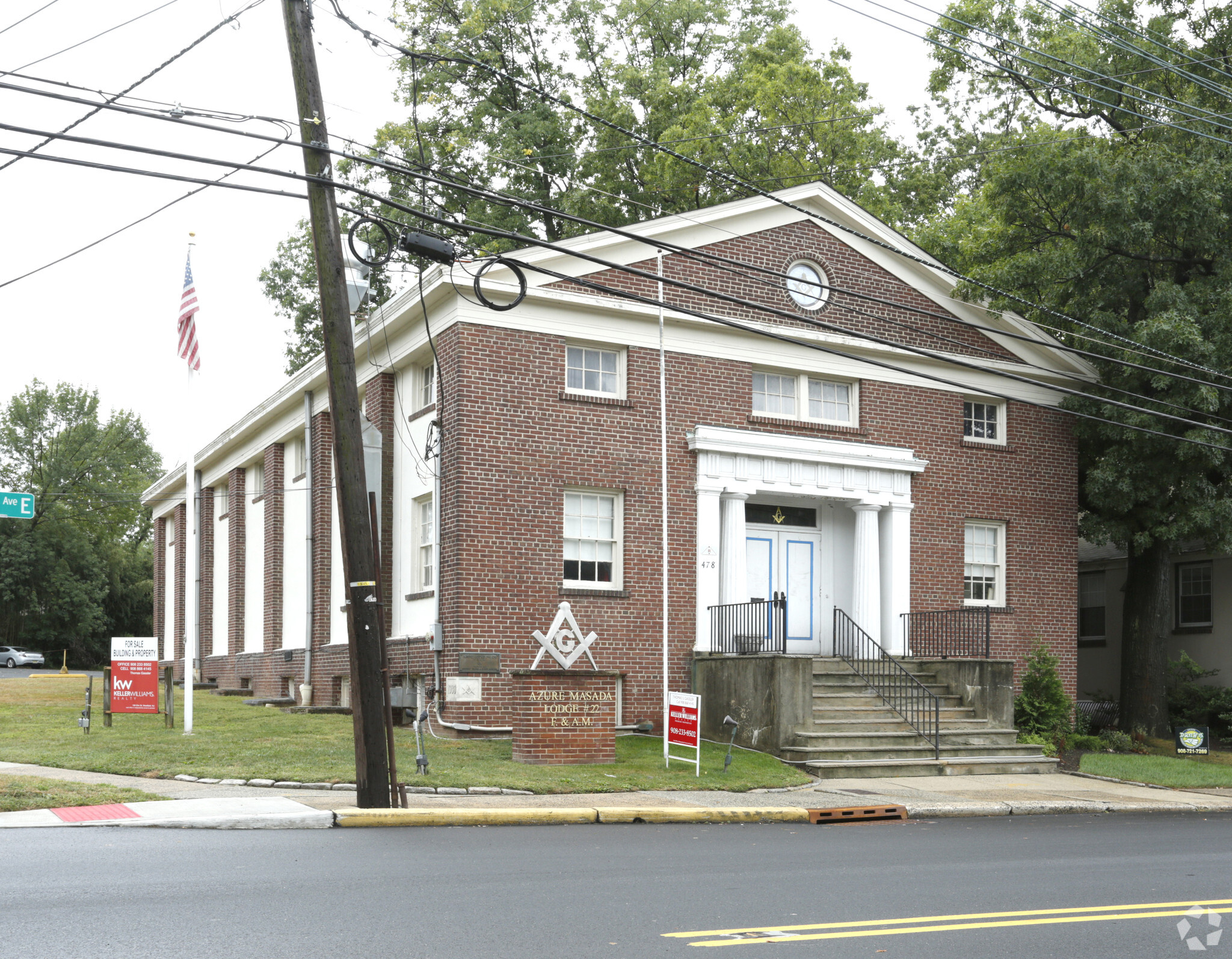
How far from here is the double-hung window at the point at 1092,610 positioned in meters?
29.9

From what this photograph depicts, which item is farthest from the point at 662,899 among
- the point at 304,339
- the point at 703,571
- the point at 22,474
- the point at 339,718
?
the point at 22,474

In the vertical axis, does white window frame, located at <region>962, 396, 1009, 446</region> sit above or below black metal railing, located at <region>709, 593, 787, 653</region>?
above

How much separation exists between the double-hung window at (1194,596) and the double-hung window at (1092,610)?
6.97 feet

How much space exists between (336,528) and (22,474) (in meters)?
55.7

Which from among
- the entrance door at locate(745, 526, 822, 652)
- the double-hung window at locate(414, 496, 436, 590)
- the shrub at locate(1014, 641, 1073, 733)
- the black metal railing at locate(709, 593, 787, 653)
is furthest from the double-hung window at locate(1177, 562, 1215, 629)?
the double-hung window at locate(414, 496, 436, 590)

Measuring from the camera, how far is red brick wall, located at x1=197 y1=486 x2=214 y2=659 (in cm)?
3344

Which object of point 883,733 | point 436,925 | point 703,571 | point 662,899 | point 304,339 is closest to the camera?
point 436,925

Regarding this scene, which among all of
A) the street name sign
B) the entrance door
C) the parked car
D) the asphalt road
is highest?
the street name sign

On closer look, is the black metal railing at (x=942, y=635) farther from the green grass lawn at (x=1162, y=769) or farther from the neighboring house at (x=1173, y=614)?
the neighboring house at (x=1173, y=614)

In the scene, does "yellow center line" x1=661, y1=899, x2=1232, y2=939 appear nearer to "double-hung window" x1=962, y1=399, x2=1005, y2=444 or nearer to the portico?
the portico

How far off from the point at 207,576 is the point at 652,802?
23192 mm

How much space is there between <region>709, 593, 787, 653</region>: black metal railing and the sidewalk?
3067 millimetres

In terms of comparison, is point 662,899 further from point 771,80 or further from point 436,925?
point 771,80

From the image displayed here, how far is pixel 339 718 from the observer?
848 inches
